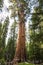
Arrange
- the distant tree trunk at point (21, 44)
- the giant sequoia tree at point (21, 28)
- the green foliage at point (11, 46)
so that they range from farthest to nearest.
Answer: the green foliage at point (11, 46) < the distant tree trunk at point (21, 44) < the giant sequoia tree at point (21, 28)

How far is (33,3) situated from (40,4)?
391 mm

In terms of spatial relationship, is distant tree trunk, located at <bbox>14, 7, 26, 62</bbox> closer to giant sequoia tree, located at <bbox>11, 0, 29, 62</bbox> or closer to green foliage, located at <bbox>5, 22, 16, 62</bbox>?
giant sequoia tree, located at <bbox>11, 0, 29, 62</bbox>

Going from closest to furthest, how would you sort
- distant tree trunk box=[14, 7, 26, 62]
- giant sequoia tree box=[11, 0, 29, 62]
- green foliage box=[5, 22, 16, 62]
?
giant sequoia tree box=[11, 0, 29, 62] < distant tree trunk box=[14, 7, 26, 62] < green foliage box=[5, 22, 16, 62]

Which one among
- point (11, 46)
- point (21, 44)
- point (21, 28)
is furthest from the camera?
point (11, 46)

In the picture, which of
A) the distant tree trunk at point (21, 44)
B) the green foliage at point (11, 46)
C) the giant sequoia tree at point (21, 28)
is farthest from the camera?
the green foliage at point (11, 46)

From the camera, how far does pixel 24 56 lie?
10922 mm

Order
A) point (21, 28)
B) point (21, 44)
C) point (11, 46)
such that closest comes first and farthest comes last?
point (21, 44) → point (21, 28) → point (11, 46)

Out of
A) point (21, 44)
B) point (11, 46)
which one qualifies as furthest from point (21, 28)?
point (11, 46)

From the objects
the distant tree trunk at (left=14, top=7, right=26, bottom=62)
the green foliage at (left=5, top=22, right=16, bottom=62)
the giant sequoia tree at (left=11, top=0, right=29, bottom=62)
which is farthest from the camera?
the green foliage at (left=5, top=22, right=16, bottom=62)

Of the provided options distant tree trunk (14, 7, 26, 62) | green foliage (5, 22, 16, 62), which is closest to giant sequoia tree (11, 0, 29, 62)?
distant tree trunk (14, 7, 26, 62)

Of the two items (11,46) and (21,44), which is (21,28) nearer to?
(21,44)

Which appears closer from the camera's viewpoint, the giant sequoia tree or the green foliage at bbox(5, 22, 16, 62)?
the giant sequoia tree

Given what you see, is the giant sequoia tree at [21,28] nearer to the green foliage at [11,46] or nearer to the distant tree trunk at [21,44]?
the distant tree trunk at [21,44]

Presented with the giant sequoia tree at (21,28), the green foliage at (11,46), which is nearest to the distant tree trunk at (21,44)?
the giant sequoia tree at (21,28)
